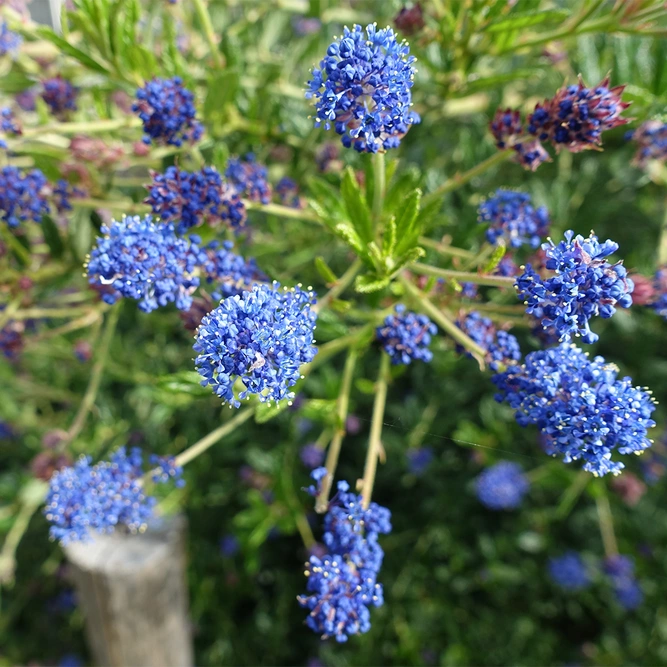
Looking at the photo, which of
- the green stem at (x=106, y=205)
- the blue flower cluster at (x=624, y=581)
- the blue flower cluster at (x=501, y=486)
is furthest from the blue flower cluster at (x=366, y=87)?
the blue flower cluster at (x=624, y=581)

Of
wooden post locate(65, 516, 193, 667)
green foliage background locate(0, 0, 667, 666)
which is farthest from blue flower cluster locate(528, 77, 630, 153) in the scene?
wooden post locate(65, 516, 193, 667)

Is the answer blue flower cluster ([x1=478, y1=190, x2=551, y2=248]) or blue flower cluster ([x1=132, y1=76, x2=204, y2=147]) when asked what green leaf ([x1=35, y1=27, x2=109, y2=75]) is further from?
blue flower cluster ([x1=478, y1=190, x2=551, y2=248])

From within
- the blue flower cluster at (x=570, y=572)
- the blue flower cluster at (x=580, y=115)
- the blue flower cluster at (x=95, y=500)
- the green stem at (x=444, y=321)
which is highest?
the blue flower cluster at (x=580, y=115)

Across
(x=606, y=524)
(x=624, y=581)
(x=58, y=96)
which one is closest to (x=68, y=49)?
(x=58, y=96)

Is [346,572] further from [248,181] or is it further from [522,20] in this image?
[522,20]

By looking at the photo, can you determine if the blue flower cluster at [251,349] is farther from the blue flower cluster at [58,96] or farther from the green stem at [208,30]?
the blue flower cluster at [58,96]

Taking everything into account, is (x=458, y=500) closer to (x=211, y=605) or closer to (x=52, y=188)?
(x=211, y=605)
